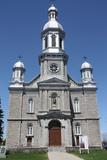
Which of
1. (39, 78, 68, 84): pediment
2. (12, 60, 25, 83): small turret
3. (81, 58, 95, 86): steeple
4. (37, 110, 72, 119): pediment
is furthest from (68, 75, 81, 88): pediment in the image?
(12, 60, 25, 83): small turret

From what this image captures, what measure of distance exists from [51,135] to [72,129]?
4.32 m

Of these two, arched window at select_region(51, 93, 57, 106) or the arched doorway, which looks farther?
arched window at select_region(51, 93, 57, 106)

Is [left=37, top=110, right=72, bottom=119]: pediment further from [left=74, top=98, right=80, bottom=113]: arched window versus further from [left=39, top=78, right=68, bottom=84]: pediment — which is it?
[left=39, top=78, right=68, bottom=84]: pediment

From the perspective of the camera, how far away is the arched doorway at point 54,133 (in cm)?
4275

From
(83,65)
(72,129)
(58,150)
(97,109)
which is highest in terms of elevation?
(83,65)

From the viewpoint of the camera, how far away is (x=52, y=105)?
44.5 metres

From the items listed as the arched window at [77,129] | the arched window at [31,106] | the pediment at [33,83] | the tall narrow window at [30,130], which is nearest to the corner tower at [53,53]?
the pediment at [33,83]

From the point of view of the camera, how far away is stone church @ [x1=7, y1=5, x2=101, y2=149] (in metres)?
42.8

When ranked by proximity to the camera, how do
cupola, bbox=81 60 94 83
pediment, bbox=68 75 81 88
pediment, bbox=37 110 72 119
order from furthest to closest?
1. cupola, bbox=81 60 94 83
2. pediment, bbox=68 75 81 88
3. pediment, bbox=37 110 72 119

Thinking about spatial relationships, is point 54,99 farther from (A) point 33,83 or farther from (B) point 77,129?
(B) point 77,129

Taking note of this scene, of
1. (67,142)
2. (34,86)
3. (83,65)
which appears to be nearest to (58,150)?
(67,142)

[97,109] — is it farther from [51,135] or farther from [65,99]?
[51,135]

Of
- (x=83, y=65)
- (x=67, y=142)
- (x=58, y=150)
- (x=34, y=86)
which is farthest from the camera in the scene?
(x=83, y=65)

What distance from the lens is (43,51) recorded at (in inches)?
1996
